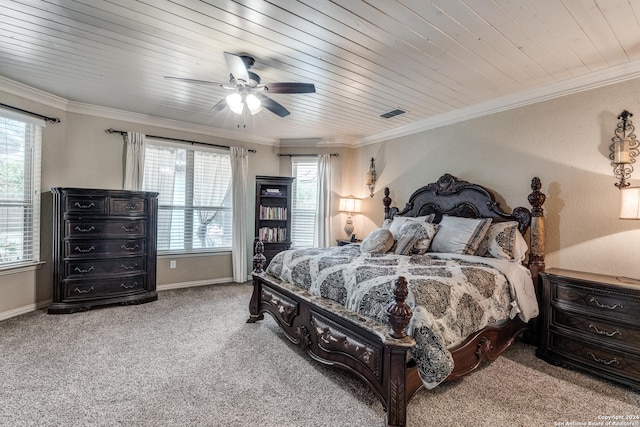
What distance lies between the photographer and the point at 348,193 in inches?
221

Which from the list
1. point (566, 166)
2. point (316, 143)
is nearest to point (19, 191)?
point (316, 143)

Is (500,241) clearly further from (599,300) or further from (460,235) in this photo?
(599,300)

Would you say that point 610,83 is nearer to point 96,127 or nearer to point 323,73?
point 323,73

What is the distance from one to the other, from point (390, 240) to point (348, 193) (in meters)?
2.34

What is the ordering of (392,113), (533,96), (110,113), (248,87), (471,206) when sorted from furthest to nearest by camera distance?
(110,113)
(392,113)
(471,206)
(533,96)
(248,87)

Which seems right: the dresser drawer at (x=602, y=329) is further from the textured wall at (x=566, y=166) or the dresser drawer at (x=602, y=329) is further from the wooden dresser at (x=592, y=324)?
the textured wall at (x=566, y=166)

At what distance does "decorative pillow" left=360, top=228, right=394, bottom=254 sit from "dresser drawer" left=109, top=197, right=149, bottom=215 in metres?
2.96

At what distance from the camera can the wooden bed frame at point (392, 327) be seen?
1767 millimetres

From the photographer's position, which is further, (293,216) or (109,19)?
(293,216)

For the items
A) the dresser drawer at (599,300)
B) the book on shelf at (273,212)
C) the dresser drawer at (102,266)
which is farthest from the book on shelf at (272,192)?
the dresser drawer at (599,300)

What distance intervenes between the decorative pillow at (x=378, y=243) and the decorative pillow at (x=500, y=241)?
3.03ft

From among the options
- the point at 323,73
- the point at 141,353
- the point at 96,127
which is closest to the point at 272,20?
the point at 323,73

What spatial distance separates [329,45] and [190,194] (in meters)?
3.43

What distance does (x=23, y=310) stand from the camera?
11.7 ft
